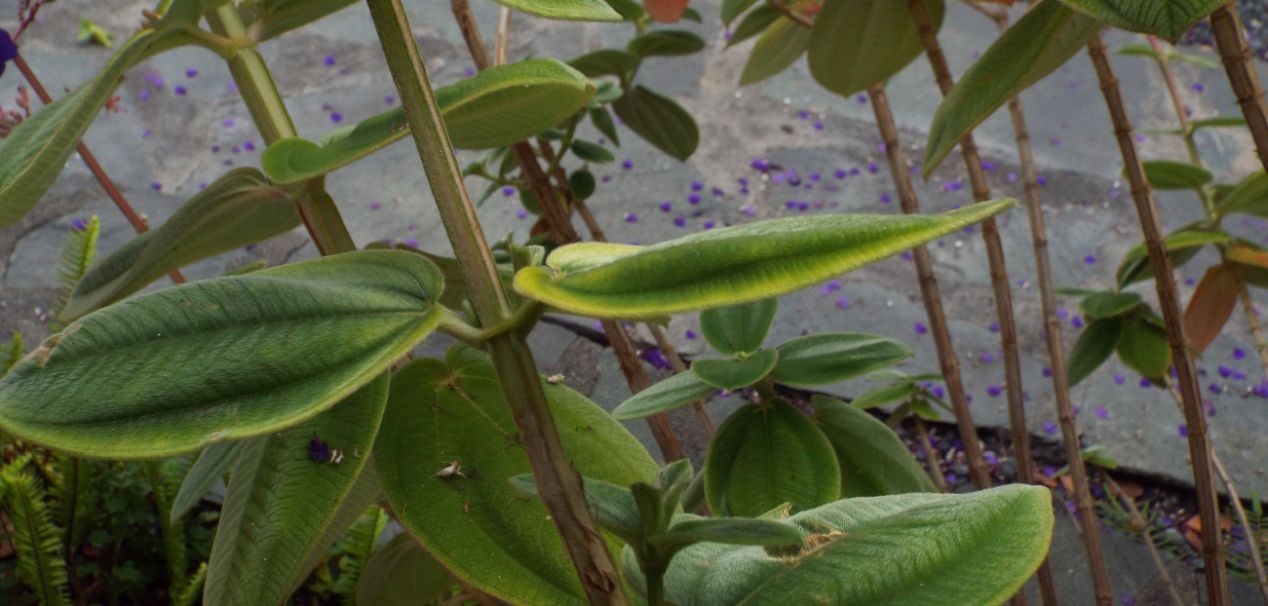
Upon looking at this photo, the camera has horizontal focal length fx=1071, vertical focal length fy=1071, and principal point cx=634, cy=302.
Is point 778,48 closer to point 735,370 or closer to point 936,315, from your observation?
point 936,315

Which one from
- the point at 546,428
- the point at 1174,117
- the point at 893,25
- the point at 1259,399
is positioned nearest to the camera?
the point at 546,428

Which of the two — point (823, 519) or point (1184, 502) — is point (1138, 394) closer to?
point (1184, 502)

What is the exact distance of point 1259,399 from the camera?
74.3 inches

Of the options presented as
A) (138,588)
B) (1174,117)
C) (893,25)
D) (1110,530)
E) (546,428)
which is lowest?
(1110,530)

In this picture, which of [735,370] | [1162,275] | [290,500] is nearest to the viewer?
[290,500]

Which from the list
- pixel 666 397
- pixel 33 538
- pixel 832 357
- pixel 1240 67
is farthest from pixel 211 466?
pixel 33 538

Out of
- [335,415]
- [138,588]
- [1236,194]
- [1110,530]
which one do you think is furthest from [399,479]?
[1110,530]

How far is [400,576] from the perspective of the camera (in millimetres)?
701

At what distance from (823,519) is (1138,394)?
5.93ft

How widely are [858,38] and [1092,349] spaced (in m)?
0.49

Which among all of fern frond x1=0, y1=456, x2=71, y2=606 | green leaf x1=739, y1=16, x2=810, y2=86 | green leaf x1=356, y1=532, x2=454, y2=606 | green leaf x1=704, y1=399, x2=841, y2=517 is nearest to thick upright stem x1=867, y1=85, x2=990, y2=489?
green leaf x1=739, y1=16, x2=810, y2=86

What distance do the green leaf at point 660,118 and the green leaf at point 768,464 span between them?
452 millimetres

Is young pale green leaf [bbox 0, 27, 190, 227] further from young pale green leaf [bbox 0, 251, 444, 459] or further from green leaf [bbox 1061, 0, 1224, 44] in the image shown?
green leaf [bbox 1061, 0, 1224, 44]

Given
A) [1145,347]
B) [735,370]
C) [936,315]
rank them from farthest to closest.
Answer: [1145,347], [936,315], [735,370]
